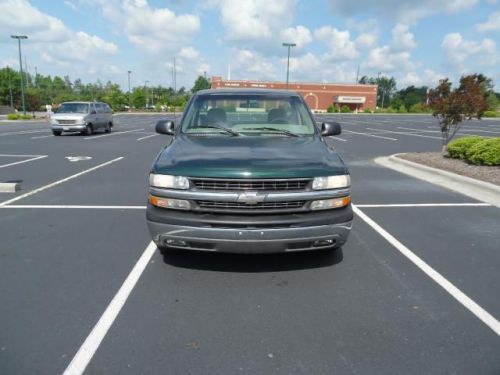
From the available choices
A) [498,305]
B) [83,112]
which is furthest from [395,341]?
[83,112]

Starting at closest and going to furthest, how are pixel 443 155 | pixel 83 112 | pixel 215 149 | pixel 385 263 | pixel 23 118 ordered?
1. pixel 215 149
2. pixel 385 263
3. pixel 443 155
4. pixel 83 112
5. pixel 23 118

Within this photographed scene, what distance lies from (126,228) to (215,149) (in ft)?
7.10

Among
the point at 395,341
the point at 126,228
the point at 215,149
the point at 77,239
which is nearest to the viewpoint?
the point at 395,341

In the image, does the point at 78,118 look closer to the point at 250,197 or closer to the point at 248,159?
the point at 248,159

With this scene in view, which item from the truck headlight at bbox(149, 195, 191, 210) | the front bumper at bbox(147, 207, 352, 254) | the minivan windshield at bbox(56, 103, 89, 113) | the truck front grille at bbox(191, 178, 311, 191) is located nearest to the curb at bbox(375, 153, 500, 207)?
the front bumper at bbox(147, 207, 352, 254)

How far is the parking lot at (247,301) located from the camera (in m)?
2.55

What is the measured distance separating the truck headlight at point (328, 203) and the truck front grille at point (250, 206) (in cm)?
13

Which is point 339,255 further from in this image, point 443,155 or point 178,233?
point 443,155

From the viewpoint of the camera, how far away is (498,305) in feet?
10.7

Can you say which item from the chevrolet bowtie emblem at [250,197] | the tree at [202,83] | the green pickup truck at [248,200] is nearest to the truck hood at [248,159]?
the green pickup truck at [248,200]

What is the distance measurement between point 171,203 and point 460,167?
840cm

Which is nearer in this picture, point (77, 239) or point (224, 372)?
point (224, 372)

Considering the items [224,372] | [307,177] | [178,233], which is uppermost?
[307,177]

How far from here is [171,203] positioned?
3381 mm
